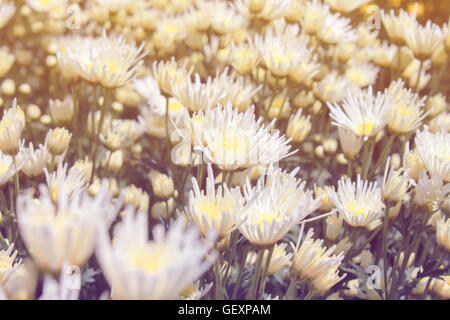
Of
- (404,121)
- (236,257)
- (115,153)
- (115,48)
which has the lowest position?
(236,257)

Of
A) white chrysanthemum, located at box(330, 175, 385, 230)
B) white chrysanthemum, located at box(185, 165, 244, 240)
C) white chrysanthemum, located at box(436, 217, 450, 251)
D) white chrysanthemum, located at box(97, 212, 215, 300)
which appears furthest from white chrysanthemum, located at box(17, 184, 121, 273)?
white chrysanthemum, located at box(436, 217, 450, 251)

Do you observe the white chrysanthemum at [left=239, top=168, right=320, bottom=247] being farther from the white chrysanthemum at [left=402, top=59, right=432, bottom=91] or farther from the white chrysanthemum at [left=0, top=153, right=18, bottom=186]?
the white chrysanthemum at [left=402, top=59, right=432, bottom=91]

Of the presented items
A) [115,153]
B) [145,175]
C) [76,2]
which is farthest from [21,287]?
[76,2]

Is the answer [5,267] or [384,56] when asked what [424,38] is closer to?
[384,56]

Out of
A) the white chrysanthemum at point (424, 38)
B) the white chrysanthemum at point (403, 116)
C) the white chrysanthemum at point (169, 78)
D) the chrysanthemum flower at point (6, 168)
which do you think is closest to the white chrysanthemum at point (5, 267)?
the chrysanthemum flower at point (6, 168)

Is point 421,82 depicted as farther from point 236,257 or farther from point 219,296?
point 219,296

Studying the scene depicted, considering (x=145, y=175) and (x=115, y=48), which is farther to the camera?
(x=145, y=175)
